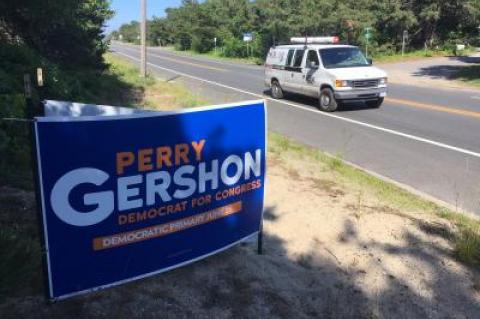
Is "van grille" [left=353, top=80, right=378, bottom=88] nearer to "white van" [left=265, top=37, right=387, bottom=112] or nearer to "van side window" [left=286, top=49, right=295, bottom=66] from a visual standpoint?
"white van" [left=265, top=37, right=387, bottom=112]

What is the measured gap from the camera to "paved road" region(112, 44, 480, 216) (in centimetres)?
798

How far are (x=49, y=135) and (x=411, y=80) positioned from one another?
2765cm

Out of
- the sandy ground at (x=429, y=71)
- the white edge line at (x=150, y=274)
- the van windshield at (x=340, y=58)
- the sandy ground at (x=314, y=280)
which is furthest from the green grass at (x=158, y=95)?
the sandy ground at (x=429, y=71)

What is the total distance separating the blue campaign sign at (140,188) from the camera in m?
3.11

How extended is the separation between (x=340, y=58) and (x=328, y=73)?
959 mm

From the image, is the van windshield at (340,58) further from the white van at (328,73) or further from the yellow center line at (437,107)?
the yellow center line at (437,107)

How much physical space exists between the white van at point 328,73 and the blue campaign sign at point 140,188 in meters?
11.2

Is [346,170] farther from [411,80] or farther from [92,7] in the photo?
[411,80]

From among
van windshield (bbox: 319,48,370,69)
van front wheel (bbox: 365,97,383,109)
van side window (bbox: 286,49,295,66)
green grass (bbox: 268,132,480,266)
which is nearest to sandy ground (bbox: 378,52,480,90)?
van front wheel (bbox: 365,97,383,109)

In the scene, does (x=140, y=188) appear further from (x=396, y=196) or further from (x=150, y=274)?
(x=396, y=196)

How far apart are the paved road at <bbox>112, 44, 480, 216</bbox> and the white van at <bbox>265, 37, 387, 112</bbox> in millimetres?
468

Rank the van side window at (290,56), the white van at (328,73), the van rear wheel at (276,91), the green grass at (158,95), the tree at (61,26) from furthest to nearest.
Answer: the van rear wheel at (276,91) < the van side window at (290,56) < the green grass at (158,95) < the white van at (328,73) < the tree at (61,26)

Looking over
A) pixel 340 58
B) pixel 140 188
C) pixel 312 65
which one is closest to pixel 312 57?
pixel 312 65

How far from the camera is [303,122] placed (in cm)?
1355
